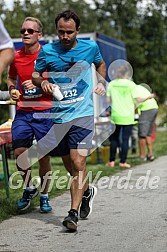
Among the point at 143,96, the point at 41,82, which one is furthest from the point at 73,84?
the point at 143,96

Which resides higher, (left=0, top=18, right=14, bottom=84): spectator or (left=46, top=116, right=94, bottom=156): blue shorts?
(left=0, top=18, right=14, bottom=84): spectator

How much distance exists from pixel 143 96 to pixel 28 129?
6771mm

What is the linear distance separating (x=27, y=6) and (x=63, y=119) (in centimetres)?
2256

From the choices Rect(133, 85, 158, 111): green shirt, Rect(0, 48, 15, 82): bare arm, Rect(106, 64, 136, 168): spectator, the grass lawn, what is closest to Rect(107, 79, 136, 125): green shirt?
Rect(106, 64, 136, 168): spectator

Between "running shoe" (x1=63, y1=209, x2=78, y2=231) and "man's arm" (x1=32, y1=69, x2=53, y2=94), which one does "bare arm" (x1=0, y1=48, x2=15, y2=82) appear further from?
"running shoe" (x1=63, y1=209, x2=78, y2=231)

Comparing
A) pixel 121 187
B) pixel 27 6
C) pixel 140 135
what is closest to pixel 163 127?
pixel 27 6

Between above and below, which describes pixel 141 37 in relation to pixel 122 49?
below

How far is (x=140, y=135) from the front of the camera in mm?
14586

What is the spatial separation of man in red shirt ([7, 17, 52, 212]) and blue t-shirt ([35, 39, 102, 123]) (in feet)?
2.09

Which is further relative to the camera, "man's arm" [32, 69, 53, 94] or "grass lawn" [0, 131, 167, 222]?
"grass lawn" [0, 131, 167, 222]

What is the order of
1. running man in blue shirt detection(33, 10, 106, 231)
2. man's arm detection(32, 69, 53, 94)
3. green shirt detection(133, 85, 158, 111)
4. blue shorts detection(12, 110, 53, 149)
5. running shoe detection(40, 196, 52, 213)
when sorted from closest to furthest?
man's arm detection(32, 69, 53, 94) → running man in blue shirt detection(33, 10, 106, 231) → blue shorts detection(12, 110, 53, 149) → running shoe detection(40, 196, 52, 213) → green shirt detection(133, 85, 158, 111)

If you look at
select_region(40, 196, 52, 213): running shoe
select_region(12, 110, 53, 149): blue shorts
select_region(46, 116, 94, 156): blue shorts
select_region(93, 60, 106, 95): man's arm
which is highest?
select_region(93, 60, 106, 95): man's arm

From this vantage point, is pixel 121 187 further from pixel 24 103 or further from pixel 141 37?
pixel 141 37

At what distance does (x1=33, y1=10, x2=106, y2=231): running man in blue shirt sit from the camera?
21.3 ft
